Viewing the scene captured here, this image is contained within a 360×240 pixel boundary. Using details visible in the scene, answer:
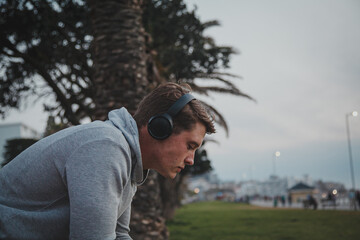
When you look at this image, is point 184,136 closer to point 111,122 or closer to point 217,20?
point 111,122

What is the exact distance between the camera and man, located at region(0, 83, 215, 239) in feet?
4.47

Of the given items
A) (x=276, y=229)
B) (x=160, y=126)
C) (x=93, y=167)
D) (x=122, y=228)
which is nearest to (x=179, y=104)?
(x=160, y=126)

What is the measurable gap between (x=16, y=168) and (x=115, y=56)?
3.63 m

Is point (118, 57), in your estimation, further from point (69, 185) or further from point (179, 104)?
point (69, 185)

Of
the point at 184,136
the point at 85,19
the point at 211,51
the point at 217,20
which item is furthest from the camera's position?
the point at 217,20

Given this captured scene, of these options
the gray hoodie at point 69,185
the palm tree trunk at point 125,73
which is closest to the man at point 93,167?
the gray hoodie at point 69,185

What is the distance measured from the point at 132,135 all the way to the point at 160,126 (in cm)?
16

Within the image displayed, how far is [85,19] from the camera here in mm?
8609

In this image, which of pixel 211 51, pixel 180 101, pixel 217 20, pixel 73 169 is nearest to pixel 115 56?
pixel 180 101

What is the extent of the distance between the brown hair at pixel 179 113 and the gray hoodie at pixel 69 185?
0.28m

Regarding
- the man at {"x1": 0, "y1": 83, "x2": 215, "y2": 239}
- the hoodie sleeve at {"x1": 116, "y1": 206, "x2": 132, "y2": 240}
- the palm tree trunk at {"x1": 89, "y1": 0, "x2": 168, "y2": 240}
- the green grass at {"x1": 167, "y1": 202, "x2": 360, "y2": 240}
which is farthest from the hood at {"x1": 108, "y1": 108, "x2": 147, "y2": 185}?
the green grass at {"x1": 167, "y1": 202, "x2": 360, "y2": 240}

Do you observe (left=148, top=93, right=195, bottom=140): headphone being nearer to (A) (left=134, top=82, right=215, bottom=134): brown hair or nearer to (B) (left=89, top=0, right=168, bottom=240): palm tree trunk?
(A) (left=134, top=82, right=215, bottom=134): brown hair

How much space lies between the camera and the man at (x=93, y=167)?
136cm

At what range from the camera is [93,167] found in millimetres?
1366
